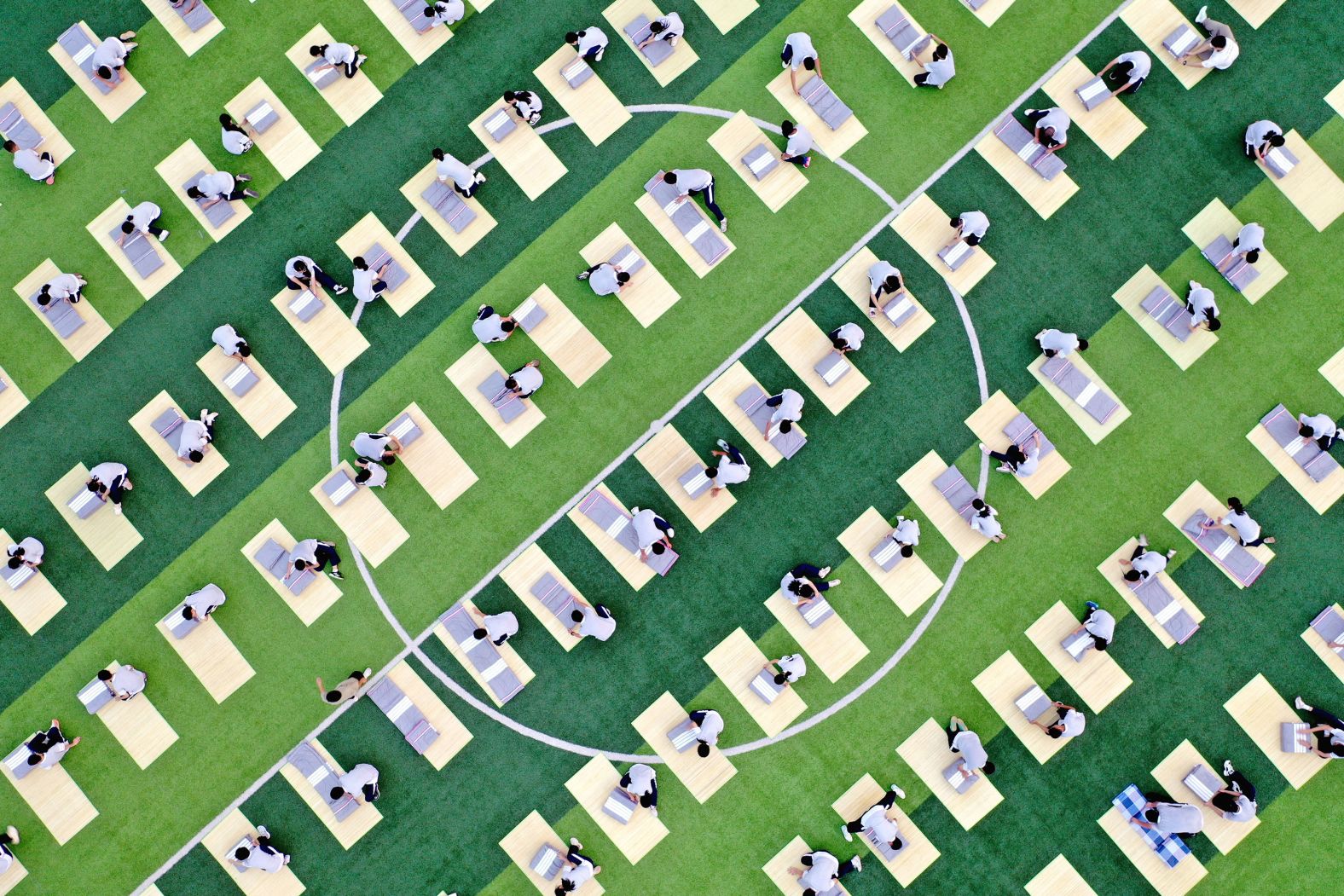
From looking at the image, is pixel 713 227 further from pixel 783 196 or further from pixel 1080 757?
pixel 1080 757

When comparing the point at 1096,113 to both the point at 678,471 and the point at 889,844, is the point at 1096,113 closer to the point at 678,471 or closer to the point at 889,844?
the point at 678,471

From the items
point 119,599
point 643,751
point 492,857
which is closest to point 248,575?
point 119,599

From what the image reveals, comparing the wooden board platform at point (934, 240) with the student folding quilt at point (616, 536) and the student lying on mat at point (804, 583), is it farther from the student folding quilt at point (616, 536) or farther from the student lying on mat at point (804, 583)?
the student folding quilt at point (616, 536)

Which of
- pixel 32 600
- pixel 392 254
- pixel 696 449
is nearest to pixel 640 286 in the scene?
pixel 696 449

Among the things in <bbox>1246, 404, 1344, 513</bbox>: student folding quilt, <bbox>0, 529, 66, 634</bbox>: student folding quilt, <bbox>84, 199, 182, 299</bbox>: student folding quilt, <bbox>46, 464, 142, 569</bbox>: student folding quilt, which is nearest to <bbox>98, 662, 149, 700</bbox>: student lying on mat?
<bbox>0, 529, 66, 634</bbox>: student folding quilt

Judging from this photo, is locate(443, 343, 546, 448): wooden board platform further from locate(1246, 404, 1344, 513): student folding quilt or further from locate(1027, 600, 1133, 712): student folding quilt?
locate(1246, 404, 1344, 513): student folding quilt

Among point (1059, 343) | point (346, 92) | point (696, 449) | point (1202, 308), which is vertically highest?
point (346, 92)

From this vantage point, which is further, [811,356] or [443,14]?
[443,14]
